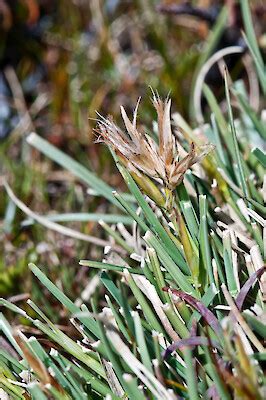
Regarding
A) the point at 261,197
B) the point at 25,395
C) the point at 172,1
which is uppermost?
the point at 172,1

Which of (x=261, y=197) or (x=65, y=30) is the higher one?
(x=65, y=30)

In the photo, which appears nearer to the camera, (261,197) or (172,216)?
(172,216)

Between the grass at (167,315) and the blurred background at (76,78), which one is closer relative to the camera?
the grass at (167,315)

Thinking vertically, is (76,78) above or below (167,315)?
above

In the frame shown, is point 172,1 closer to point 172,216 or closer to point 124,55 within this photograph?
point 124,55

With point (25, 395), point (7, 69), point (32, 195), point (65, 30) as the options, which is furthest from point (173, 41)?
point (25, 395)

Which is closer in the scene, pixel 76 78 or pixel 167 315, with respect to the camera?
pixel 167 315

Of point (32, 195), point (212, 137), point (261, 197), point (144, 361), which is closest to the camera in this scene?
point (144, 361)

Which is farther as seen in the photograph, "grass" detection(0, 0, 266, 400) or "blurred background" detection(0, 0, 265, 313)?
"blurred background" detection(0, 0, 265, 313)
